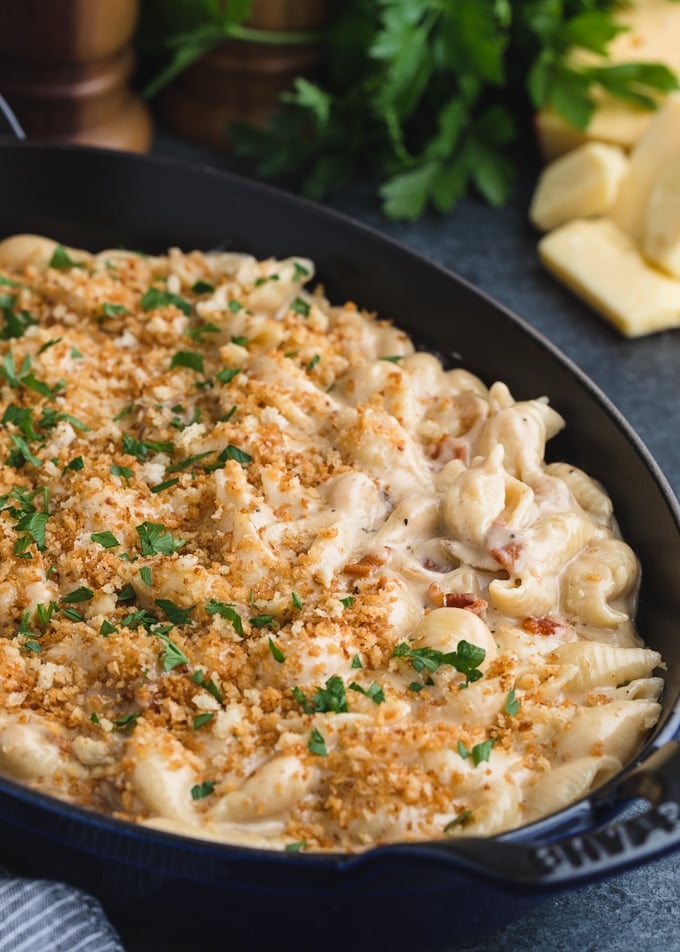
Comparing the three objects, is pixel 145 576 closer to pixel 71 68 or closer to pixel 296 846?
pixel 296 846

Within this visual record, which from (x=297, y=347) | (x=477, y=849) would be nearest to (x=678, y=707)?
(x=477, y=849)

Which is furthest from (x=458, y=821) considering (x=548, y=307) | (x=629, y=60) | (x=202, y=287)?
(x=629, y=60)

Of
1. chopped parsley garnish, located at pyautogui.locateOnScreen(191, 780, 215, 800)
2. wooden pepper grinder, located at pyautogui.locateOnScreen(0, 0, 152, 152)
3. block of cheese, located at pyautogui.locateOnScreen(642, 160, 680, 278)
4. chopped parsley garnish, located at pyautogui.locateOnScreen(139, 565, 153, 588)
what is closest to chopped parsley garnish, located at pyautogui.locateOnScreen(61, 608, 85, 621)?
chopped parsley garnish, located at pyautogui.locateOnScreen(139, 565, 153, 588)

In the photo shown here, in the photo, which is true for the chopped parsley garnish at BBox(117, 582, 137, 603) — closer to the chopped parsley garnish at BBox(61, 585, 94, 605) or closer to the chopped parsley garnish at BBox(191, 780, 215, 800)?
the chopped parsley garnish at BBox(61, 585, 94, 605)

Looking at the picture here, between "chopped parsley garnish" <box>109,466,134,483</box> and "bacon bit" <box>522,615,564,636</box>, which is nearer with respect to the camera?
"bacon bit" <box>522,615,564,636</box>

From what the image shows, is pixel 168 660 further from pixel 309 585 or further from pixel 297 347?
pixel 297 347

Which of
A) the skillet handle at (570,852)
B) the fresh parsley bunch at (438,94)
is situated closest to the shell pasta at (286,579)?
the skillet handle at (570,852)

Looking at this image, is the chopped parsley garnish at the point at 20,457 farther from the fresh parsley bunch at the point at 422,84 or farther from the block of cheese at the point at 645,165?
the block of cheese at the point at 645,165
